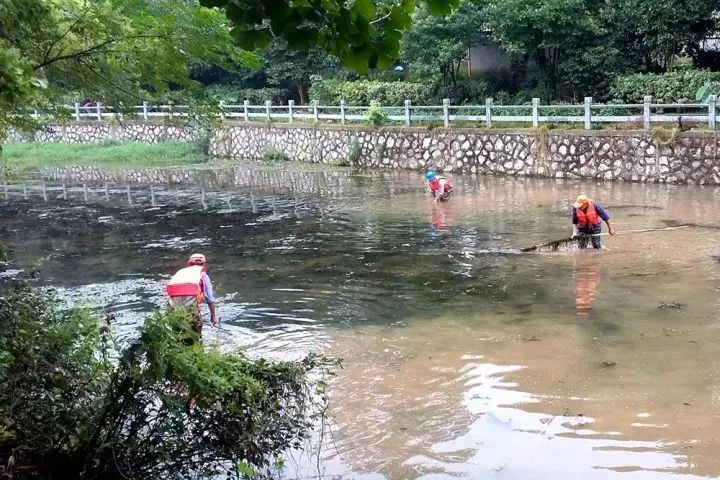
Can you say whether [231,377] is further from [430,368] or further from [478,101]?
[478,101]

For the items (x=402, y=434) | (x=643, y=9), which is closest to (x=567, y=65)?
(x=643, y=9)

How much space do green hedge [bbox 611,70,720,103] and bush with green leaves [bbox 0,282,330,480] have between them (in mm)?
19366

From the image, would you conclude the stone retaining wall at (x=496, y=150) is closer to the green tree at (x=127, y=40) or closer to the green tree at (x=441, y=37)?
the green tree at (x=441, y=37)

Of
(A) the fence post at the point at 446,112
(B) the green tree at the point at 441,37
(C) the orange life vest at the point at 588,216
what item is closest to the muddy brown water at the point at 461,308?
(C) the orange life vest at the point at 588,216

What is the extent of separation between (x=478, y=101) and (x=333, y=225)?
39.1 feet

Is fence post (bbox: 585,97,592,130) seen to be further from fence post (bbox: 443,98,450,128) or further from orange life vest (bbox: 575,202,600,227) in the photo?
orange life vest (bbox: 575,202,600,227)

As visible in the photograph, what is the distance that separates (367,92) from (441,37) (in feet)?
15.0

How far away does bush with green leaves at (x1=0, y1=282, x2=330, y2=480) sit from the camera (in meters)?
4.72

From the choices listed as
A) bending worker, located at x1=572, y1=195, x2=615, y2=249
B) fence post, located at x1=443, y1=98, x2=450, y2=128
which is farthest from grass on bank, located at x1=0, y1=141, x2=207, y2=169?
bending worker, located at x1=572, y1=195, x2=615, y2=249

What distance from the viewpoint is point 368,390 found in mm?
7691

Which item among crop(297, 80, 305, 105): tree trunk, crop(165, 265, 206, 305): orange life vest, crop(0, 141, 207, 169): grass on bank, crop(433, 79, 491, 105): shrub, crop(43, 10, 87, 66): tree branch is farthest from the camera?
crop(297, 80, 305, 105): tree trunk

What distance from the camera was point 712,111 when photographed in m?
19.4

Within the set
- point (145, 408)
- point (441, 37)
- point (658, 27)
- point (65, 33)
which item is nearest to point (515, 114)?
point (441, 37)

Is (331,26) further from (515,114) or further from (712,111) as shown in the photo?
(515,114)
